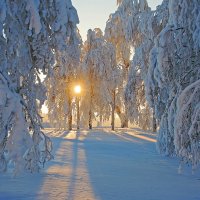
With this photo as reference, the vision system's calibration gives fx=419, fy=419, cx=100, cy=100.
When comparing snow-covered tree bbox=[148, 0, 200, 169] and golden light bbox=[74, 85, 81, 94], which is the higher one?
golden light bbox=[74, 85, 81, 94]

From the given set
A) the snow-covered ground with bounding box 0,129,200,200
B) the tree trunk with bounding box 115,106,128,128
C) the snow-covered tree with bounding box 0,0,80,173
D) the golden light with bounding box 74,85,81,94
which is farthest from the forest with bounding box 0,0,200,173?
the tree trunk with bounding box 115,106,128,128

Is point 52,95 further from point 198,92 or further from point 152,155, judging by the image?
point 198,92

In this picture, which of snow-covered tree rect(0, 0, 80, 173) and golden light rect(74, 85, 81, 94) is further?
golden light rect(74, 85, 81, 94)

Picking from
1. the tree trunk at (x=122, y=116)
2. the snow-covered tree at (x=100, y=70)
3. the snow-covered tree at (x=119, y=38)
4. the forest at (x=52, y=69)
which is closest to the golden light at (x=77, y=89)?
the snow-covered tree at (x=100, y=70)

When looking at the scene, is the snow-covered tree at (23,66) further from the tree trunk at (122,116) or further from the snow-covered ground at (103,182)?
the tree trunk at (122,116)

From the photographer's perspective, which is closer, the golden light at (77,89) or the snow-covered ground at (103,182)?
the snow-covered ground at (103,182)

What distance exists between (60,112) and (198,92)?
2227 centimetres

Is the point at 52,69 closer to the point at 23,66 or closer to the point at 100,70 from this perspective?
the point at 23,66

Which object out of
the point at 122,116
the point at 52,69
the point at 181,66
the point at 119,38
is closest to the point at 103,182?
the point at 52,69

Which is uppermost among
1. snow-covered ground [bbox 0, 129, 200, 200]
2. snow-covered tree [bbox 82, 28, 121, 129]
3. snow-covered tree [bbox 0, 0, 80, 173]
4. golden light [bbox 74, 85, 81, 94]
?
snow-covered tree [bbox 82, 28, 121, 129]

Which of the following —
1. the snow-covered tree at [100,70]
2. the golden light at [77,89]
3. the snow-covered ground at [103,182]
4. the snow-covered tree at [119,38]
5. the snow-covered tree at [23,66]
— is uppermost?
the snow-covered tree at [119,38]

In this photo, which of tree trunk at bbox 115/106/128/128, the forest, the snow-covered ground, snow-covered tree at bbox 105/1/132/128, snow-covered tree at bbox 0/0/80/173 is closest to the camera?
snow-covered tree at bbox 0/0/80/173

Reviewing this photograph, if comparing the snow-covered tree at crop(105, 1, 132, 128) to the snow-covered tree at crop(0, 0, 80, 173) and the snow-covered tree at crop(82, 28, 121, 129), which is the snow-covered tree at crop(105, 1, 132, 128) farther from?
the snow-covered tree at crop(0, 0, 80, 173)

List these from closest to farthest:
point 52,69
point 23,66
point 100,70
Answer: point 23,66, point 52,69, point 100,70
